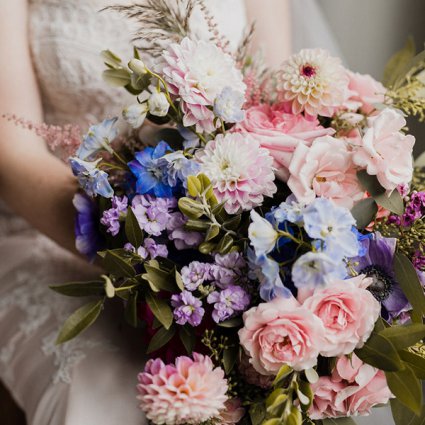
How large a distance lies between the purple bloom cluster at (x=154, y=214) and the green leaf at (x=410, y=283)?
25 centimetres

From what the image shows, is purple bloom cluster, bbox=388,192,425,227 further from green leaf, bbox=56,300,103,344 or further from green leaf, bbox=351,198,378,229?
green leaf, bbox=56,300,103,344

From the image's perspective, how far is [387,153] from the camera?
2.05 ft

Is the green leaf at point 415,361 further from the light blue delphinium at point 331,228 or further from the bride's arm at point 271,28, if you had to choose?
the bride's arm at point 271,28

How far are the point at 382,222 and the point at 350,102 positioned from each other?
180 mm

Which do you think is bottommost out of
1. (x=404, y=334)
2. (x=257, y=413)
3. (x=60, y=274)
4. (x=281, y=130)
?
(x=60, y=274)

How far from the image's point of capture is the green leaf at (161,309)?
59cm

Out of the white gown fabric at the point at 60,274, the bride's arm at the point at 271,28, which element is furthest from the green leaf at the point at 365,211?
the bride's arm at the point at 271,28

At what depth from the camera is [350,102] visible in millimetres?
768

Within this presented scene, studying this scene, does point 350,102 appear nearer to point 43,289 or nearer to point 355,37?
point 43,289

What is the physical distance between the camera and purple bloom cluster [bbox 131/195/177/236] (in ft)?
2.04

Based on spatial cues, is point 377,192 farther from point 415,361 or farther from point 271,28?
point 271,28

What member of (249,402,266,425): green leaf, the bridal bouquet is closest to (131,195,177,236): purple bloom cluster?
the bridal bouquet

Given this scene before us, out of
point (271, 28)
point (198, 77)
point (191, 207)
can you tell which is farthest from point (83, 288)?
point (271, 28)

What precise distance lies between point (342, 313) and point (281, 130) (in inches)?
9.0
